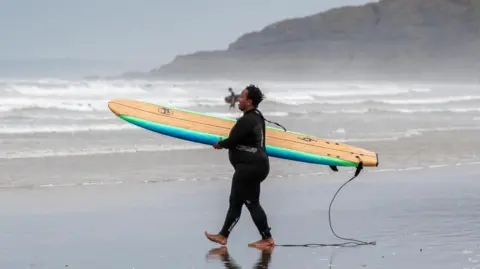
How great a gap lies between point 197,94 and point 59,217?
4173 centimetres

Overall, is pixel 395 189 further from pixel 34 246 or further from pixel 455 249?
pixel 34 246

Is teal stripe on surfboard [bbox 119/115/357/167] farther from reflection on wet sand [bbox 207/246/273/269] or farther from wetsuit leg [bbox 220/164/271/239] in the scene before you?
reflection on wet sand [bbox 207/246/273/269]

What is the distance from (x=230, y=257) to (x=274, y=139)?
1.97 m

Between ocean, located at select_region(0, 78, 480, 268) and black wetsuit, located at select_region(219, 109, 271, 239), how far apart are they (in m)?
0.31

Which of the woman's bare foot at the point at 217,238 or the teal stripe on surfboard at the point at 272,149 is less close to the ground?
the teal stripe on surfboard at the point at 272,149

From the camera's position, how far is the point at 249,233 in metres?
10.3

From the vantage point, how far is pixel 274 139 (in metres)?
10.8

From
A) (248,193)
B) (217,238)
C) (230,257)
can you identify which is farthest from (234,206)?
(230,257)

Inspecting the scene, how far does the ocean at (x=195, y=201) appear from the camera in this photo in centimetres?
917

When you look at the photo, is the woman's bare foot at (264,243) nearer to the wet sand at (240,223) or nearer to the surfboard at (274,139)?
the wet sand at (240,223)

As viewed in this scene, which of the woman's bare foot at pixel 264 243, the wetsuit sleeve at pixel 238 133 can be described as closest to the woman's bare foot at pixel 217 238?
the woman's bare foot at pixel 264 243

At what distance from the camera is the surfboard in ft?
35.0

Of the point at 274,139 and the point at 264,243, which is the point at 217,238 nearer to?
the point at 264,243

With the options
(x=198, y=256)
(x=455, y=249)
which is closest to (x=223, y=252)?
(x=198, y=256)
